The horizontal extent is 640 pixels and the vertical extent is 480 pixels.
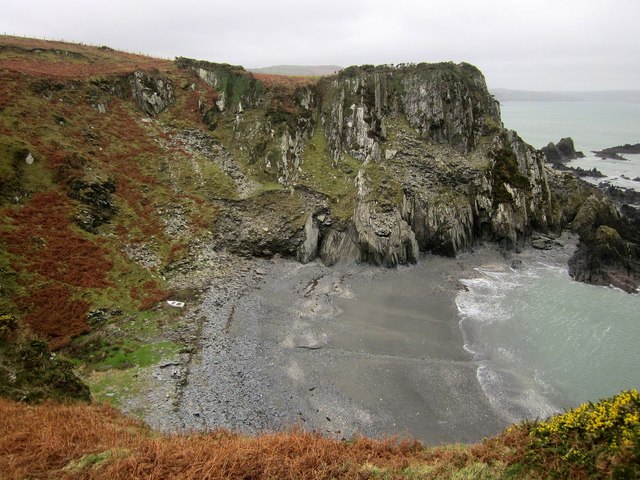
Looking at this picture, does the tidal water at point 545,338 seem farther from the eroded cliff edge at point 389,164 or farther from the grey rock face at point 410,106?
the grey rock face at point 410,106

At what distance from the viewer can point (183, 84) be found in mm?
59719

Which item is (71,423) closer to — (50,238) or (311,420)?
(311,420)

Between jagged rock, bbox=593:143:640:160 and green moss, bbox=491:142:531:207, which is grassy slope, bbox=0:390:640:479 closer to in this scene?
green moss, bbox=491:142:531:207

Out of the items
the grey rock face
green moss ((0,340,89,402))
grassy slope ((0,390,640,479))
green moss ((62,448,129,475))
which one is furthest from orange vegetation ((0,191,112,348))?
the grey rock face

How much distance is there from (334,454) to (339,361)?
1757cm

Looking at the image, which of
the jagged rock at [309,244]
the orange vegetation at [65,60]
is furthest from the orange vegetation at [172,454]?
the orange vegetation at [65,60]

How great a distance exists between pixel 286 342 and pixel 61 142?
33.4 meters

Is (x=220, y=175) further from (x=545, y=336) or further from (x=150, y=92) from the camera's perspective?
(x=545, y=336)

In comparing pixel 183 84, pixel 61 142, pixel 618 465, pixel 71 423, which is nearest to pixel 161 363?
pixel 71 423

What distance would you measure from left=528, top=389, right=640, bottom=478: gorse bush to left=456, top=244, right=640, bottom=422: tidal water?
15.9 meters

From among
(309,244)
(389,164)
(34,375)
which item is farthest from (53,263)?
(389,164)

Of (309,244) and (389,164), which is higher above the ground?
(389,164)

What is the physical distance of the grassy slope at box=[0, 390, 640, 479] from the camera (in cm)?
1026

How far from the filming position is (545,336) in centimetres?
3338
